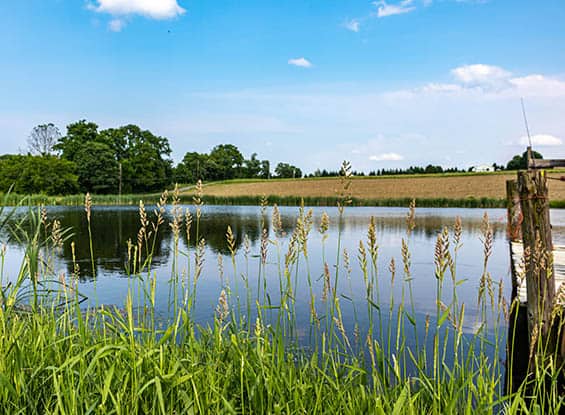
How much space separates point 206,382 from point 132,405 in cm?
39

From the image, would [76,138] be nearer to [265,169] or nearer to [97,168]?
[97,168]

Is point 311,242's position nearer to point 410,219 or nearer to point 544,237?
point 544,237

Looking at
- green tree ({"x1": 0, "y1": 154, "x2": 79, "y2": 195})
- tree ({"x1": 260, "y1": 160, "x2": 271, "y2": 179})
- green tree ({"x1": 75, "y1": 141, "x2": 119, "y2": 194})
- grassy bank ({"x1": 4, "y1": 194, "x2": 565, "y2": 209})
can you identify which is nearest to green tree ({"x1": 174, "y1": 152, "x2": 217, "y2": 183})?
tree ({"x1": 260, "y1": 160, "x2": 271, "y2": 179})

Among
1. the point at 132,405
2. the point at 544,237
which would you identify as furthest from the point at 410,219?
the point at 544,237

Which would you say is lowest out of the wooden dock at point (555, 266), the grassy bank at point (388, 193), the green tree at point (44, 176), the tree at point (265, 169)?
the wooden dock at point (555, 266)

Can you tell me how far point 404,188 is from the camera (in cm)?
5672

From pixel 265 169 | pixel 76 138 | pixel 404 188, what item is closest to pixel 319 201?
pixel 404 188

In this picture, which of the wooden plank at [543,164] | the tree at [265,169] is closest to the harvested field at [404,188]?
the tree at [265,169]

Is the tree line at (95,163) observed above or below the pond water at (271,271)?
above

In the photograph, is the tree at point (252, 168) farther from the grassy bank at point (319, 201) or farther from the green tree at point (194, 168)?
the grassy bank at point (319, 201)

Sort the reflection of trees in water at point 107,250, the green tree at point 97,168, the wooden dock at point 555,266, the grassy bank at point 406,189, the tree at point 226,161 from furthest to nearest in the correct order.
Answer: the tree at point 226,161
the green tree at point 97,168
the grassy bank at point 406,189
the reflection of trees in water at point 107,250
the wooden dock at point 555,266

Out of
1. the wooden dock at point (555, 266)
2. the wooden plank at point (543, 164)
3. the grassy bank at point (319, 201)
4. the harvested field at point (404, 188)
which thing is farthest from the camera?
the harvested field at point (404, 188)

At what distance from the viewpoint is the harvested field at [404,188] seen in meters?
49.2

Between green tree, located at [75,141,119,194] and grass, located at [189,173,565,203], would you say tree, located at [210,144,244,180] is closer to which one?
grass, located at [189,173,565,203]
